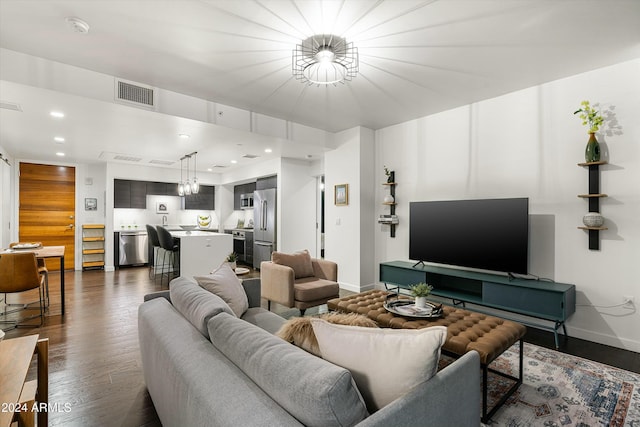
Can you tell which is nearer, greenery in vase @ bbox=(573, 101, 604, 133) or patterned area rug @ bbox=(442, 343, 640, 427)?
patterned area rug @ bbox=(442, 343, 640, 427)

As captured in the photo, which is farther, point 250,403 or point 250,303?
point 250,303

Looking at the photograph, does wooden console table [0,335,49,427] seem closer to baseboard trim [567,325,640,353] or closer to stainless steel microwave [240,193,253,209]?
baseboard trim [567,325,640,353]

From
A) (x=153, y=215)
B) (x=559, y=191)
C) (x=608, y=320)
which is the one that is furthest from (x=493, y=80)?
(x=153, y=215)

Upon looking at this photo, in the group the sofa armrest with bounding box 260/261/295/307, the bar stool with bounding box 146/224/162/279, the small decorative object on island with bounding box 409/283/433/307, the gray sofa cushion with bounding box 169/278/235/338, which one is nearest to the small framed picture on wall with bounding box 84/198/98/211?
the bar stool with bounding box 146/224/162/279

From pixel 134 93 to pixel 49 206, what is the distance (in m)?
5.33

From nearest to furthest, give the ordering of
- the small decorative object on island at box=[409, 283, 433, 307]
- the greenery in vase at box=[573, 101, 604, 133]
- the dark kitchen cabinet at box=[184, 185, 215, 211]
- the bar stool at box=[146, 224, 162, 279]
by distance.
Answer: the small decorative object on island at box=[409, 283, 433, 307]
the greenery in vase at box=[573, 101, 604, 133]
the bar stool at box=[146, 224, 162, 279]
the dark kitchen cabinet at box=[184, 185, 215, 211]

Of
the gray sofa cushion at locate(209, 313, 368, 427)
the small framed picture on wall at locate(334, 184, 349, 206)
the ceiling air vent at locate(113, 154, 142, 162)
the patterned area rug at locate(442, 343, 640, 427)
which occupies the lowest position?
the patterned area rug at locate(442, 343, 640, 427)

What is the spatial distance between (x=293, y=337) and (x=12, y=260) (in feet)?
12.5

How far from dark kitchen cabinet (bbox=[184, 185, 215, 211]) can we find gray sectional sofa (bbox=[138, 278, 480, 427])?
7.50 meters

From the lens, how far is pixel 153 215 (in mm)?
8195

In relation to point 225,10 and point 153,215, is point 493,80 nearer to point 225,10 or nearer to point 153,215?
point 225,10

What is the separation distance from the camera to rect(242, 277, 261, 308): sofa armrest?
2752 millimetres

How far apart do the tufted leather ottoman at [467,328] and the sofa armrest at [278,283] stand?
751mm

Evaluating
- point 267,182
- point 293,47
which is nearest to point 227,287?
point 293,47
